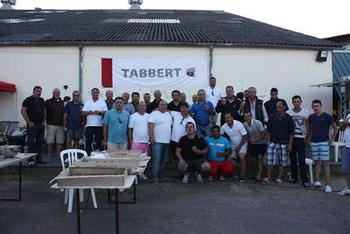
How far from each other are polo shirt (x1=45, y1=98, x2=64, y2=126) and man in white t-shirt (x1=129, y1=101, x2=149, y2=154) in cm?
228

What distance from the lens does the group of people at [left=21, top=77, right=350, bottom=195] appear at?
8.75 meters

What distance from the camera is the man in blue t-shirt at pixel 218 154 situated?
358 inches

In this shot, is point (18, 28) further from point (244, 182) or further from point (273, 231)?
point (273, 231)

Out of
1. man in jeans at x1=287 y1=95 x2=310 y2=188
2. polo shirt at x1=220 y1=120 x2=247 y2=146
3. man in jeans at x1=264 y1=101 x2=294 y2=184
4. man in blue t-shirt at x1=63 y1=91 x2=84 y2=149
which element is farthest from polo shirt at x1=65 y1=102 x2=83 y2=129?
man in jeans at x1=287 y1=95 x2=310 y2=188

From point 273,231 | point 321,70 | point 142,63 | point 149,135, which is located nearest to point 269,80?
point 321,70

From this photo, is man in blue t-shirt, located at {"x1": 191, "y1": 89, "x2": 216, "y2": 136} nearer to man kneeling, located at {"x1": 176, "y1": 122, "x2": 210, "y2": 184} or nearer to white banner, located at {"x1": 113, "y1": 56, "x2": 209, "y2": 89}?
man kneeling, located at {"x1": 176, "y1": 122, "x2": 210, "y2": 184}

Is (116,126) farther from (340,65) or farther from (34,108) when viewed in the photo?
(340,65)

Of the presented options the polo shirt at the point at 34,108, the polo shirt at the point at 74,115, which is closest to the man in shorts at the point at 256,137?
the polo shirt at the point at 74,115

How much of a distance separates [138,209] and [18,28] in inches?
489

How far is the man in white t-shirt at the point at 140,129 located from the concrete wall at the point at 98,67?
5123mm

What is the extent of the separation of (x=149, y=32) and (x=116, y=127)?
7.13 metres

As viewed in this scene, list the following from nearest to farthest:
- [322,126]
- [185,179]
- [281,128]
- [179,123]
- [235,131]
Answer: [322,126], [281,128], [185,179], [179,123], [235,131]

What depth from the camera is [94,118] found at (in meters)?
9.81

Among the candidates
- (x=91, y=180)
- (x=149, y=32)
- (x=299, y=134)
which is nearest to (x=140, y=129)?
(x=299, y=134)
